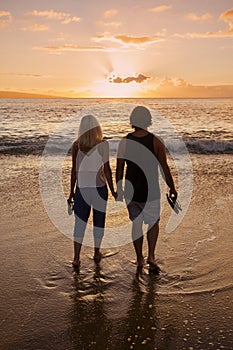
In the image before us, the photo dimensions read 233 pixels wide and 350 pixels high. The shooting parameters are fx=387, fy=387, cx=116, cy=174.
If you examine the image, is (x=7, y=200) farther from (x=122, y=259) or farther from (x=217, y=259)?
(x=217, y=259)

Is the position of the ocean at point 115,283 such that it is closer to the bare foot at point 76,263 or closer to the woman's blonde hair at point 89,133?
the bare foot at point 76,263

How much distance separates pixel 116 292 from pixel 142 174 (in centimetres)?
137

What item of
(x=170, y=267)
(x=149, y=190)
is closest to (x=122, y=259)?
(x=170, y=267)

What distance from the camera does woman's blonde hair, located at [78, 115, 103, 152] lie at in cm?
461

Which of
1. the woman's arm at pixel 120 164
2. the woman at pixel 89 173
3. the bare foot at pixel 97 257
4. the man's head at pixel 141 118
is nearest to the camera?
the man's head at pixel 141 118

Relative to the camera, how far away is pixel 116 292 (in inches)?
163

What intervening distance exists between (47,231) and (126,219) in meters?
1.45

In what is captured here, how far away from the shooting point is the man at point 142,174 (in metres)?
4.43

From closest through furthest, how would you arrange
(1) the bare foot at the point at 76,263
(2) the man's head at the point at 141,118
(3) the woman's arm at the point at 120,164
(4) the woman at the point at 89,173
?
(2) the man's head at the point at 141,118, (3) the woman's arm at the point at 120,164, (4) the woman at the point at 89,173, (1) the bare foot at the point at 76,263

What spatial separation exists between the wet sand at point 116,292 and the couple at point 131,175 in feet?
1.32

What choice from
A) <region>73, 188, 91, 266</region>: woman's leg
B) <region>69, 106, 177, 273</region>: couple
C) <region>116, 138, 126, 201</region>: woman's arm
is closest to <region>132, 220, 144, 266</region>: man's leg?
<region>69, 106, 177, 273</region>: couple

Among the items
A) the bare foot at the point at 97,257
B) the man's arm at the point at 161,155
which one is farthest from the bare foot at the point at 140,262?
the man's arm at the point at 161,155

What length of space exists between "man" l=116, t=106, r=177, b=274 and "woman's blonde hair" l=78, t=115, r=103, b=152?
333 millimetres

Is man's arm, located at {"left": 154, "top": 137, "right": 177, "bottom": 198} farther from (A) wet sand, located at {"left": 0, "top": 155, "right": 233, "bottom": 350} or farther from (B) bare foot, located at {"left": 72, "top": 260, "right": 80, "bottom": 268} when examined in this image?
(B) bare foot, located at {"left": 72, "top": 260, "right": 80, "bottom": 268}
